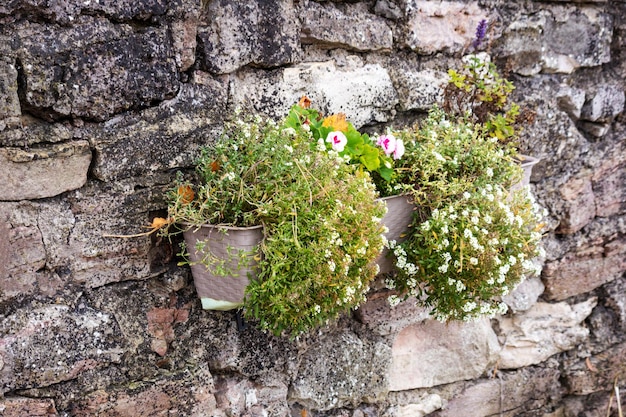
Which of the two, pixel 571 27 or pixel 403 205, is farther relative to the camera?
pixel 571 27

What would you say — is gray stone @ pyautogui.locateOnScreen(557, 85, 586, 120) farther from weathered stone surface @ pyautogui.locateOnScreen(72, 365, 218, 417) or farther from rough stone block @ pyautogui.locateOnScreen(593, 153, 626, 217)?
weathered stone surface @ pyautogui.locateOnScreen(72, 365, 218, 417)

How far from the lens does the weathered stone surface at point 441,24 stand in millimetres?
2121

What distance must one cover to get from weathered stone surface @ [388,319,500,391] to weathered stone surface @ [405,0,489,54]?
3.21 feet

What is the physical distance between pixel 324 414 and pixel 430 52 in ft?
4.11

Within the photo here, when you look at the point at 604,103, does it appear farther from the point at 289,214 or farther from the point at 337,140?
the point at 289,214

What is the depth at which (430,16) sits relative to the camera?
216 cm

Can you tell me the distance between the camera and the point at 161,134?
1.70 meters

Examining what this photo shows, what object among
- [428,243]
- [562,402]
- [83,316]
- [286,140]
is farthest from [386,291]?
[562,402]

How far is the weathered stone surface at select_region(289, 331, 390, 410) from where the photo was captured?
2090 mm

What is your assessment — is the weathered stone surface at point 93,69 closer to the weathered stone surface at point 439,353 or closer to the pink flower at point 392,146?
the pink flower at point 392,146

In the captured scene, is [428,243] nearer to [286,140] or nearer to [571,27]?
[286,140]

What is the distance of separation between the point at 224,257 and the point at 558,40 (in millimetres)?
1637

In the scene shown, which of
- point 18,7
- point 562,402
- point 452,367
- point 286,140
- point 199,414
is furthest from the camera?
point 562,402

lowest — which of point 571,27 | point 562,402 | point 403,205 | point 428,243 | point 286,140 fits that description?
point 562,402
